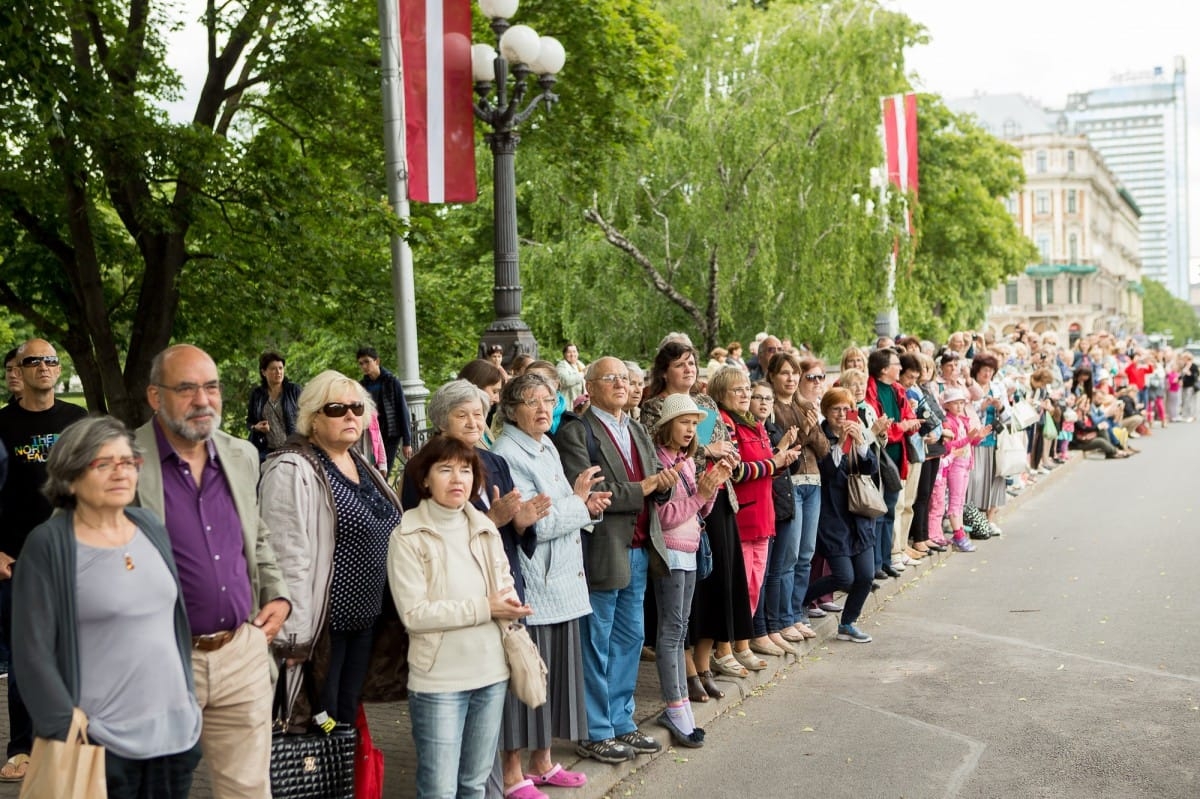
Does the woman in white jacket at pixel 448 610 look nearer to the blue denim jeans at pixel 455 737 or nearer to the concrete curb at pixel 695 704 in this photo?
the blue denim jeans at pixel 455 737

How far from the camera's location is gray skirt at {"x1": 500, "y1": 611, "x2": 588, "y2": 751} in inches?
239

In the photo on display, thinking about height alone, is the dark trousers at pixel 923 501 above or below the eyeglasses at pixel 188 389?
below

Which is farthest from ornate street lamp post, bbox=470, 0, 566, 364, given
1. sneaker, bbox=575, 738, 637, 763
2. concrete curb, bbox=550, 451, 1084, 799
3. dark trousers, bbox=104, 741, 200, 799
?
dark trousers, bbox=104, 741, 200, 799

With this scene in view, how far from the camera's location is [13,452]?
6516 mm

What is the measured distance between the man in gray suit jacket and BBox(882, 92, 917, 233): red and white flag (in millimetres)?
19960

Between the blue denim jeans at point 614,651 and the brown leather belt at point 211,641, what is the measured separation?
2.43 metres

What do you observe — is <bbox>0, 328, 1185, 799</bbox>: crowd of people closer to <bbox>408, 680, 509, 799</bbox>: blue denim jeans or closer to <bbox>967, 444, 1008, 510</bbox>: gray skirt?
<bbox>408, 680, 509, 799</bbox>: blue denim jeans

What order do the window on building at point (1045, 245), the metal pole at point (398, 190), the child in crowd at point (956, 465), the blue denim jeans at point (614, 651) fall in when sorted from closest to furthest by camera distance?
the blue denim jeans at point (614, 651) → the metal pole at point (398, 190) → the child in crowd at point (956, 465) → the window on building at point (1045, 245)

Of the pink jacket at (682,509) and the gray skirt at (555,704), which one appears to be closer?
the gray skirt at (555,704)

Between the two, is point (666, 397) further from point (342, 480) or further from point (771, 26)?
point (771, 26)

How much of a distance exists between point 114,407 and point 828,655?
989 cm

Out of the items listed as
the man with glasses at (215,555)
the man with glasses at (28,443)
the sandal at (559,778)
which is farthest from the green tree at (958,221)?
the man with glasses at (215,555)

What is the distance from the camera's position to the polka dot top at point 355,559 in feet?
17.4

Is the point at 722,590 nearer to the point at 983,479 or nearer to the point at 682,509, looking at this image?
the point at 682,509
